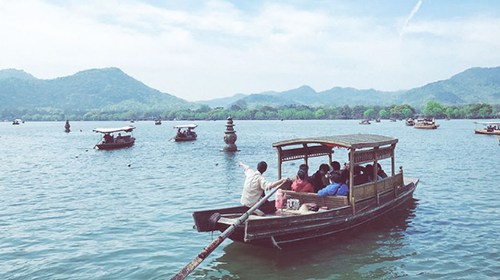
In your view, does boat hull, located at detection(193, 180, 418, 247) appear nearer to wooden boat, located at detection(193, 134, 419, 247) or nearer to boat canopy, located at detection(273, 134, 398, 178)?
wooden boat, located at detection(193, 134, 419, 247)

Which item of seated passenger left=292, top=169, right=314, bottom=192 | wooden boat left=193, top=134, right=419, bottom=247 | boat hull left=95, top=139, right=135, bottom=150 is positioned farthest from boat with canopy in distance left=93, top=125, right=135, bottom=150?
seated passenger left=292, top=169, right=314, bottom=192

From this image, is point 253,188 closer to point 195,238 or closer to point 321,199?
point 321,199

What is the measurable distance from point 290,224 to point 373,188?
15.7 ft

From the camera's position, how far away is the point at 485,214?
711 inches

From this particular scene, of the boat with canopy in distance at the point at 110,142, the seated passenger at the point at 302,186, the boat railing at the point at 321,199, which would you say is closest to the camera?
the boat railing at the point at 321,199

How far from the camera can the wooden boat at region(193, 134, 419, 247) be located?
11891 millimetres

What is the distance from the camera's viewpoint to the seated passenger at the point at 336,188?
1405 cm

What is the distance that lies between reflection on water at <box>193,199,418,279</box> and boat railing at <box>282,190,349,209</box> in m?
1.05

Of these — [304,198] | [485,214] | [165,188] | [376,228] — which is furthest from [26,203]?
[485,214]

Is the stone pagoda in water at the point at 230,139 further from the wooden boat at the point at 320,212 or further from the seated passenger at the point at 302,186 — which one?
the seated passenger at the point at 302,186

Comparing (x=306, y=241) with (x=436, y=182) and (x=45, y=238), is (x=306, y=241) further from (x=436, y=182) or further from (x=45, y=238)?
(x=436, y=182)

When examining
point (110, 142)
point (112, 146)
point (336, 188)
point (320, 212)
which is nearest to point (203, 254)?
point (320, 212)

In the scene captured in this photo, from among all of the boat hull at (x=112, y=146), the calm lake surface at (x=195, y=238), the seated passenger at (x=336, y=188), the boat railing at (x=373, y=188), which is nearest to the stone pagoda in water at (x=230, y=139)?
the boat hull at (x=112, y=146)

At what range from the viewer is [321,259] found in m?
12.3
